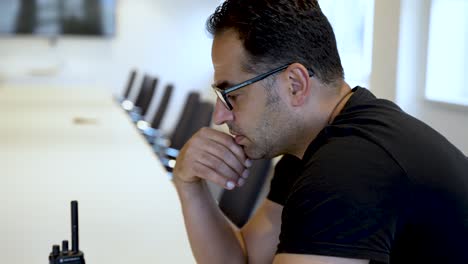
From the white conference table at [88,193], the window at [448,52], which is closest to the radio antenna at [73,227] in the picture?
the white conference table at [88,193]

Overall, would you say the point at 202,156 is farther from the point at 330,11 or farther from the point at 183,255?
the point at 330,11

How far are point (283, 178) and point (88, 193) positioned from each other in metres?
0.96

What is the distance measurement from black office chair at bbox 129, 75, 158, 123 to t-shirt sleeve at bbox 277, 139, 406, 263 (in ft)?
14.3

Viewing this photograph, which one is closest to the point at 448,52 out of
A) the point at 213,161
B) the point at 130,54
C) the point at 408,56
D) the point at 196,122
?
the point at 408,56

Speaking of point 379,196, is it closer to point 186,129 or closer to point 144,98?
point 186,129

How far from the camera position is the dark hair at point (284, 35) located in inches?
44.2

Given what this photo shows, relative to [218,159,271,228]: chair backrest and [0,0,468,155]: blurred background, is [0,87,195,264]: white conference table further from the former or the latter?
[0,0,468,155]: blurred background

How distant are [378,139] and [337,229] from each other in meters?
0.18

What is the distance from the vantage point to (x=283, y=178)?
1466 mm

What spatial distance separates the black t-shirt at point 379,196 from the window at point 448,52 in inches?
82.5

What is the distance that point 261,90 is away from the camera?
114 cm

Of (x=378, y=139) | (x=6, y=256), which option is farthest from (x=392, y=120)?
(x=6, y=256)

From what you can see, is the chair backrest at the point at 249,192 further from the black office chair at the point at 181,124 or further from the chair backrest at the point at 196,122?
the black office chair at the point at 181,124

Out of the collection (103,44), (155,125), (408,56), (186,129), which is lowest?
(155,125)
